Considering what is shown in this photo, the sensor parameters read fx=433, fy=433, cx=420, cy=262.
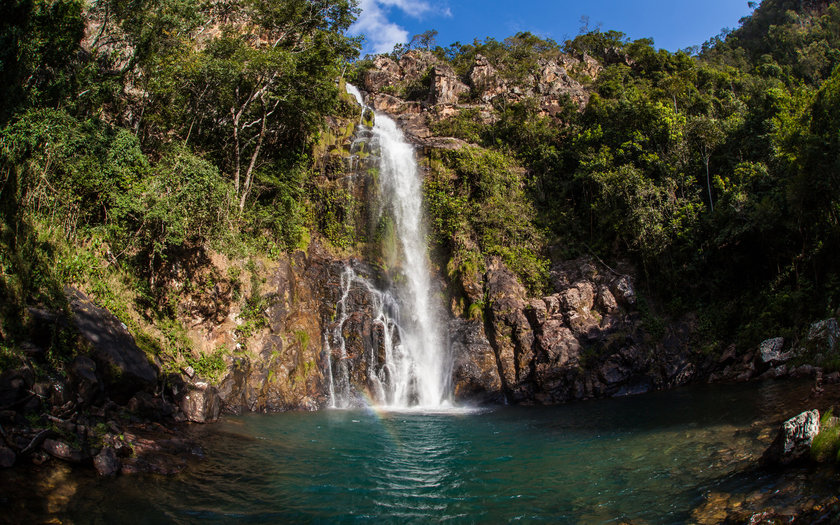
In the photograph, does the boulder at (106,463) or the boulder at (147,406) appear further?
the boulder at (147,406)

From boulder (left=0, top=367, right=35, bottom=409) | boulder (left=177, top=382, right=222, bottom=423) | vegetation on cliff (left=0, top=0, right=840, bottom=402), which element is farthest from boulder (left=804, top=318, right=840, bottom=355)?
boulder (left=0, top=367, right=35, bottom=409)

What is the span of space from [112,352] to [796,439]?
13347 mm

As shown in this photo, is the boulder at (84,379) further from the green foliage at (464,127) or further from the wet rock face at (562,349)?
the green foliage at (464,127)

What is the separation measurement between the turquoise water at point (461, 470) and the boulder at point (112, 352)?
2.06 metres

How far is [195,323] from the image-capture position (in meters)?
15.5

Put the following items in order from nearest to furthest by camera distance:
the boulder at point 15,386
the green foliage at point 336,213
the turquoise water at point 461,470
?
the turquoise water at point 461,470
the boulder at point 15,386
the green foliage at point 336,213

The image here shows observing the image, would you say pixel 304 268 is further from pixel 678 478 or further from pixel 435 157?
pixel 678 478

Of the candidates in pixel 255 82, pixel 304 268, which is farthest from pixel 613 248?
pixel 255 82

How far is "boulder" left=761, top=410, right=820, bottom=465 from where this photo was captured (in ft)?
20.7

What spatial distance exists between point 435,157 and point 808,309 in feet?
65.7

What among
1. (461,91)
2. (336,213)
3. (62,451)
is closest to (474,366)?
(336,213)

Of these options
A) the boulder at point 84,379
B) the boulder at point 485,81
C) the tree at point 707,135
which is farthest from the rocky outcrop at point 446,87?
the boulder at point 84,379

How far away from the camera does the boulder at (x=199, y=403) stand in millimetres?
11953

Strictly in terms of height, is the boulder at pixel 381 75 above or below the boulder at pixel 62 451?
above
